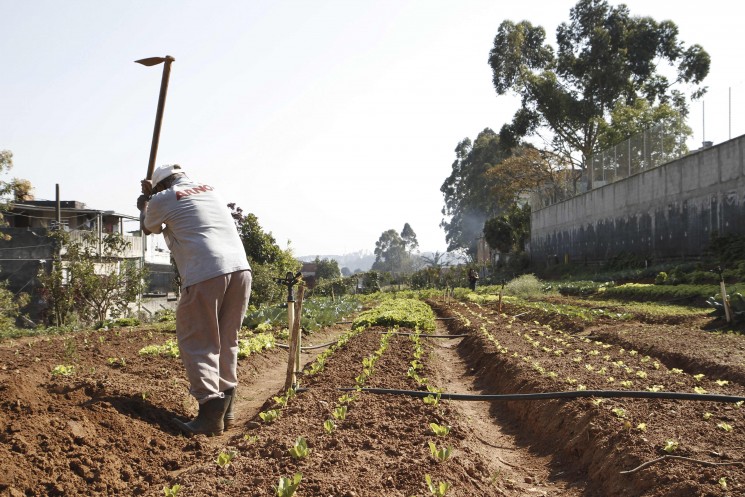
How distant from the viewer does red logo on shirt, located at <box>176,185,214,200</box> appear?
5.49 meters

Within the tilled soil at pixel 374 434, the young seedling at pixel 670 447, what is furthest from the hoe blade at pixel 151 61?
the young seedling at pixel 670 447

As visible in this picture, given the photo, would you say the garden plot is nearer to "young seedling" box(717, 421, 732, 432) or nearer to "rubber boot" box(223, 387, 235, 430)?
"young seedling" box(717, 421, 732, 432)

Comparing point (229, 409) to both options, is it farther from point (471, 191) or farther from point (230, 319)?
point (471, 191)

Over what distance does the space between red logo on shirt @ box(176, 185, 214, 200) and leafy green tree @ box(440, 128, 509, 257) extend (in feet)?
161

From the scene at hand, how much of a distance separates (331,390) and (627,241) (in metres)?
26.4

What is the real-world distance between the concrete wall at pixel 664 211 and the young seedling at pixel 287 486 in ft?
68.4

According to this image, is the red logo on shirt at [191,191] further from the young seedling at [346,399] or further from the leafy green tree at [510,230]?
the leafy green tree at [510,230]

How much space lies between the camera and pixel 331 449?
4562 millimetres

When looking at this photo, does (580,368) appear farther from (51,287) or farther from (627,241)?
(627,241)

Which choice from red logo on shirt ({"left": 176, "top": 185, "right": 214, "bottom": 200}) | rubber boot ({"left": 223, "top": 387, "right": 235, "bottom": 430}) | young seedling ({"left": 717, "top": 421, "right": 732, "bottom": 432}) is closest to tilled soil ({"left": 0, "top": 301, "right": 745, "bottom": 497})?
young seedling ({"left": 717, "top": 421, "right": 732, "bottom": 432})

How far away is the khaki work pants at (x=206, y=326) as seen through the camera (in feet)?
17.3

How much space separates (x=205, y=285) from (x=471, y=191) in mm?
70716

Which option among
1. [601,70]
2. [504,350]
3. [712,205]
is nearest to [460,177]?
[601,70]

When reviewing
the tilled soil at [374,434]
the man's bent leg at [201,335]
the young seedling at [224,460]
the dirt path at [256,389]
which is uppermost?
the man's bent leg at [201,335]
